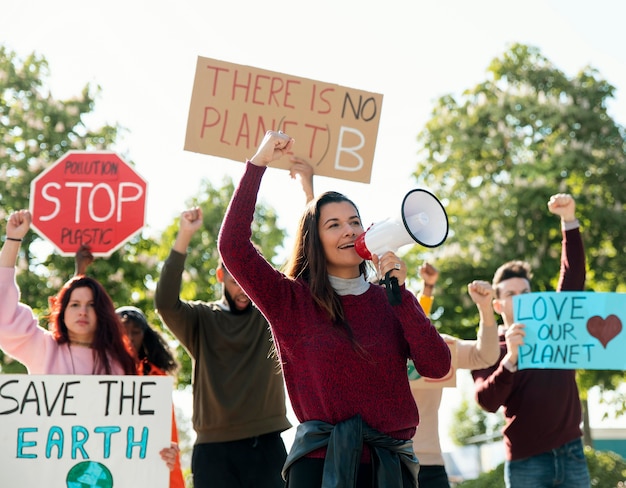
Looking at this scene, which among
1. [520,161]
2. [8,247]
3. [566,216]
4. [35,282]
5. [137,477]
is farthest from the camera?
[520,161]

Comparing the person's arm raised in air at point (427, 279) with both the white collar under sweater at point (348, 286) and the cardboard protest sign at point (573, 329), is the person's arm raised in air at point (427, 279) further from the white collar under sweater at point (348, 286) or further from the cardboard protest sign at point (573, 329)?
the white collar under sweater at point (348, 286)

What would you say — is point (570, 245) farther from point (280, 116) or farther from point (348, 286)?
point (348, 286)

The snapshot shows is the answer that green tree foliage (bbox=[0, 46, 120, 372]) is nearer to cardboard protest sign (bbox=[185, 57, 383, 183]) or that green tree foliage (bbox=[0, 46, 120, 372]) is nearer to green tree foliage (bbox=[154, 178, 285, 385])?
green tree foliage (bbox=[154, 178, 285, 385])

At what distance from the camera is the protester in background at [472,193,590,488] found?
551 centimetres

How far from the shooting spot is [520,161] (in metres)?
19.2

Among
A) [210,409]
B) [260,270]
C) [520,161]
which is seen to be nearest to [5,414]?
[210,409]

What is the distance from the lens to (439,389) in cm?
550

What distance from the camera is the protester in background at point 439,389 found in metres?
5.07

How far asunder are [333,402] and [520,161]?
16619 millimetres

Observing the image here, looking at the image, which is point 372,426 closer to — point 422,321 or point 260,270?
point 422,321

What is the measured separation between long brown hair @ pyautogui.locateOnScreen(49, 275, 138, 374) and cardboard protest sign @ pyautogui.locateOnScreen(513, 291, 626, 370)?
2.22 meters

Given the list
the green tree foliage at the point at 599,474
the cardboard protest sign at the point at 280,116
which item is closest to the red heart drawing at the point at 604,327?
the cardboard protest sign at the point at 280,116

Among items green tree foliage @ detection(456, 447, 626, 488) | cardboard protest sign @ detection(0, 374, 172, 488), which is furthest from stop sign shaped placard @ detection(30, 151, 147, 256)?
green tree foliage @ detection(456, 447, 626, 488)

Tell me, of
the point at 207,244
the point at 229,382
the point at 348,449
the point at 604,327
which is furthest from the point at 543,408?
the point at 207,244
